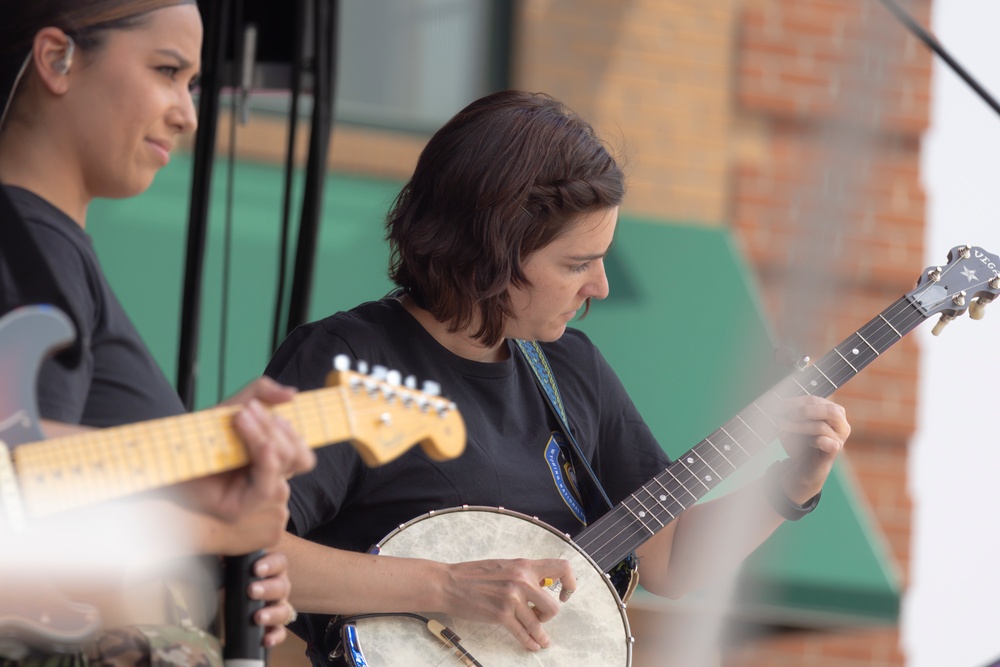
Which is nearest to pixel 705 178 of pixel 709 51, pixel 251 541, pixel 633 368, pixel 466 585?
pixel 709 51

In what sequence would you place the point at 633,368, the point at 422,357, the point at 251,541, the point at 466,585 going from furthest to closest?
the point at 633,368, the point at 422,357, the point at 466,585, the point at 251,541

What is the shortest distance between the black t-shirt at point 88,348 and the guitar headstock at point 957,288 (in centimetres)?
169

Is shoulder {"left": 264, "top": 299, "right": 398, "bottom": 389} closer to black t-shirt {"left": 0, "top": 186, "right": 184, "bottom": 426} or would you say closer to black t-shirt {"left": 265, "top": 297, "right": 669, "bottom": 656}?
black t-shirt {"left": 265, "top": 297, "right": 669, "bottom": 656}

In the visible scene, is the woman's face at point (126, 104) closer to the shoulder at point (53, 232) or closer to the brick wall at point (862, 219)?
the shoulder at point (53, 232)

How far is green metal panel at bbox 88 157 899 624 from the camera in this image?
14.5 ft

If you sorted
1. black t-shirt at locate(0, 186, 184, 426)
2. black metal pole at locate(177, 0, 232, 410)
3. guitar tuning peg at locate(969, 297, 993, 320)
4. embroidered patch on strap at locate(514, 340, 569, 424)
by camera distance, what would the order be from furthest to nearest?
black metal pole at locate(177, 0, 232, 410) < guitar tuning peg at locate(969, 297, 993, 320) < embroidered patch on strap at locate(514, 340, 569, 424) < black t-shirt at locate(0, 186, 184, 426)

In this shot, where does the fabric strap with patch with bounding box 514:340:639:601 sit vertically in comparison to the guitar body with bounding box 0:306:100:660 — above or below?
below

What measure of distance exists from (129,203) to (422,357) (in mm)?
2166

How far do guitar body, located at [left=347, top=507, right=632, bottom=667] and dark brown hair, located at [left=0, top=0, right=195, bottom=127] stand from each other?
0.99 meters

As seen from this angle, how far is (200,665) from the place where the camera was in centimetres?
164

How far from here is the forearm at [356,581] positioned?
2.30 metres

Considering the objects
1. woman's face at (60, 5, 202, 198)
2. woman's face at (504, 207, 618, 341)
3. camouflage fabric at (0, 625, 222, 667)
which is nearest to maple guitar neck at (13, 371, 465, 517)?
camouflage fabric at (0, 625, 222, 667)

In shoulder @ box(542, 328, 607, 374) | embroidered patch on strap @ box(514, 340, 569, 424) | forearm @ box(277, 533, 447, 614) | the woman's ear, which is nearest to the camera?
the woman's ear

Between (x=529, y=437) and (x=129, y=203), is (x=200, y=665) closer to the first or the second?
(x=529, y=437)
